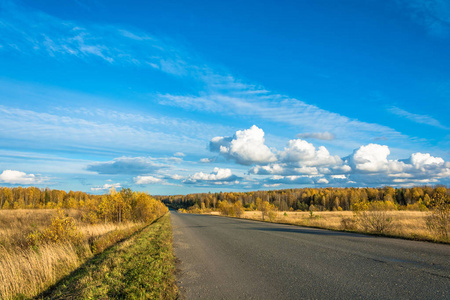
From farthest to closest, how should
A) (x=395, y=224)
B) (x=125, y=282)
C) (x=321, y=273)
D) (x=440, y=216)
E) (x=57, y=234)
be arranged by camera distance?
(x=395, y=224), (x=57, y=234), (x=440, y=216), (x=321, y=273), (x=125, y=282)

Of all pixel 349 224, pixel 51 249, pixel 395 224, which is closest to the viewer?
pixel 51 249

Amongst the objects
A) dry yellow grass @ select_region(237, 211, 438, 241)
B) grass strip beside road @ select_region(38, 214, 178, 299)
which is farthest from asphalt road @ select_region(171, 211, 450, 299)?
dry yellow grass @ select_region(237, 211, 438, 241)

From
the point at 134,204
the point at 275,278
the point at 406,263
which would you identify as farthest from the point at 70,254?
the point at 134,204

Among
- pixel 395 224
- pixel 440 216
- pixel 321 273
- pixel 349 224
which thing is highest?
pixel 440 216

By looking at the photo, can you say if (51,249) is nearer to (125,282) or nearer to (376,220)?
(125,282)

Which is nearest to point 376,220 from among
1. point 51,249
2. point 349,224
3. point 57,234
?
point 349,224

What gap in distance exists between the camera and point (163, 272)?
7391mm

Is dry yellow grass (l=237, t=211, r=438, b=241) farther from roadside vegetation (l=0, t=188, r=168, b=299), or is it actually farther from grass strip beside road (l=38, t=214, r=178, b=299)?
roadside vegetation (l=0, t=188, r=168, b=299)

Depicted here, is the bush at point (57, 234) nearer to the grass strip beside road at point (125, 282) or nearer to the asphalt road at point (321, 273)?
the grass strip beside road at point (125, 282)

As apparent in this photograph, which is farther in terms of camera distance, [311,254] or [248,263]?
[311,254]

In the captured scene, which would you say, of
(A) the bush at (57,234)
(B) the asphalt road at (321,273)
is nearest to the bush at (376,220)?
(B) the asphalt road at (321,273)

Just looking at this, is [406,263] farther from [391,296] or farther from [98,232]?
[98,232]

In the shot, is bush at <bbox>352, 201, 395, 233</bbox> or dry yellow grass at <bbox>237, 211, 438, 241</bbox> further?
bush at <bbox>352, 201, 395, 233</bbox>

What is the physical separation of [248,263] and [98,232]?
16.2 metres
